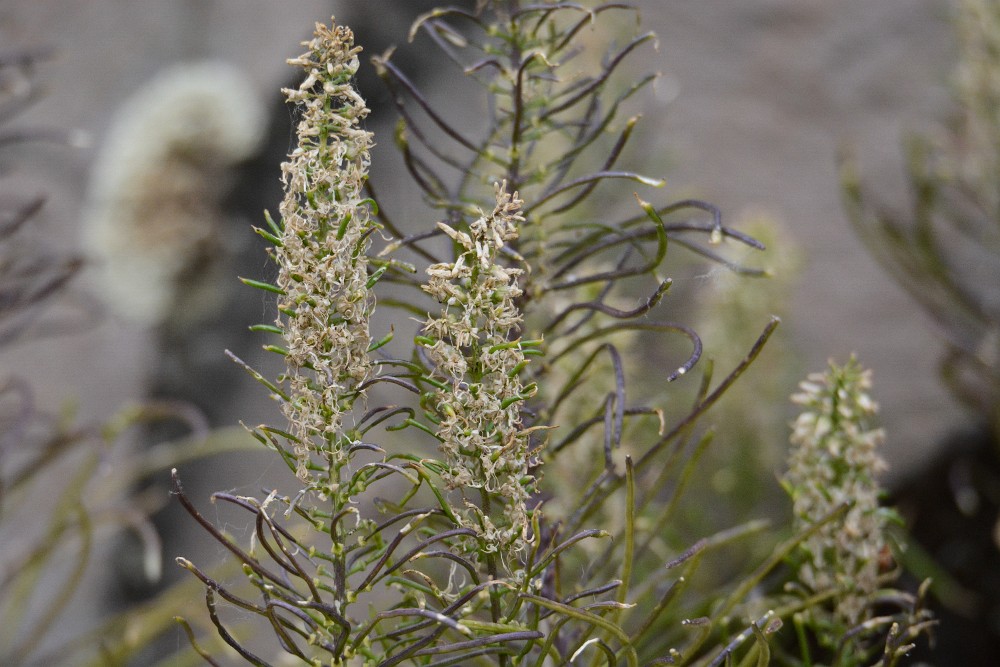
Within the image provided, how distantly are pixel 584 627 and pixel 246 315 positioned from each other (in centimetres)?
58

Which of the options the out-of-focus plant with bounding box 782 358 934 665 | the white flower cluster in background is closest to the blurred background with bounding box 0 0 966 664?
the white flower cluster in background

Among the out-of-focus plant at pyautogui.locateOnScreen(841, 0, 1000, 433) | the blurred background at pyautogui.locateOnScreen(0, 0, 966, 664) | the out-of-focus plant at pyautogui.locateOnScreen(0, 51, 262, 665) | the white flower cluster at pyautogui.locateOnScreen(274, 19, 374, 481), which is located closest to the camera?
the white flower cluster at pyautogui.locateOnScreen(274, 19, 374, 481)

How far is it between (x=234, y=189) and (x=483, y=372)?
67 cm

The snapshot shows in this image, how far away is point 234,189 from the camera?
0.86 m

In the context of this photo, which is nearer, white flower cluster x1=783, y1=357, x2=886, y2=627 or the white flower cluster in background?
white flower cluster x1=783, y1=357, x2=886, y2=627

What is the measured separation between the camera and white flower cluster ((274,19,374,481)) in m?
0.24

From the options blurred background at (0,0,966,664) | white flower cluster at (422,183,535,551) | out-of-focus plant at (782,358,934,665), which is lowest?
out-of-focus plant at (782,358,934,665)

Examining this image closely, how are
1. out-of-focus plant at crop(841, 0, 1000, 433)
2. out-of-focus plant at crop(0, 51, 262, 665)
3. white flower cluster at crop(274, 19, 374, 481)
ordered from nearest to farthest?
white flower cluster at crop(274, 19, 374, 481), out-of-focus plant at crop(0, 51, 262, 665), out-of-focus plant at crop(841, 0, 1000, 433)

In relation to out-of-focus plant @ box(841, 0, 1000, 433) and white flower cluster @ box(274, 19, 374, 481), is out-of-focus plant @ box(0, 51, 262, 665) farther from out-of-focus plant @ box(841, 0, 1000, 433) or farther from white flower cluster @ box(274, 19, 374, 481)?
out-of-focus plant @ box(841, 0, 1000, 433)

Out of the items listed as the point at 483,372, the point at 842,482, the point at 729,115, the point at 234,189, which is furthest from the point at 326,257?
the point at 729,115

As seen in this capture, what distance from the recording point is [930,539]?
76 centimetres

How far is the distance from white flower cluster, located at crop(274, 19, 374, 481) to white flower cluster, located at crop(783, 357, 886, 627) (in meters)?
0.18

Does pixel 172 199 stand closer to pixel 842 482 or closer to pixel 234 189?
pixel 234 189

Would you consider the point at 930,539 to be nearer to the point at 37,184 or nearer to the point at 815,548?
the point at 815,548
